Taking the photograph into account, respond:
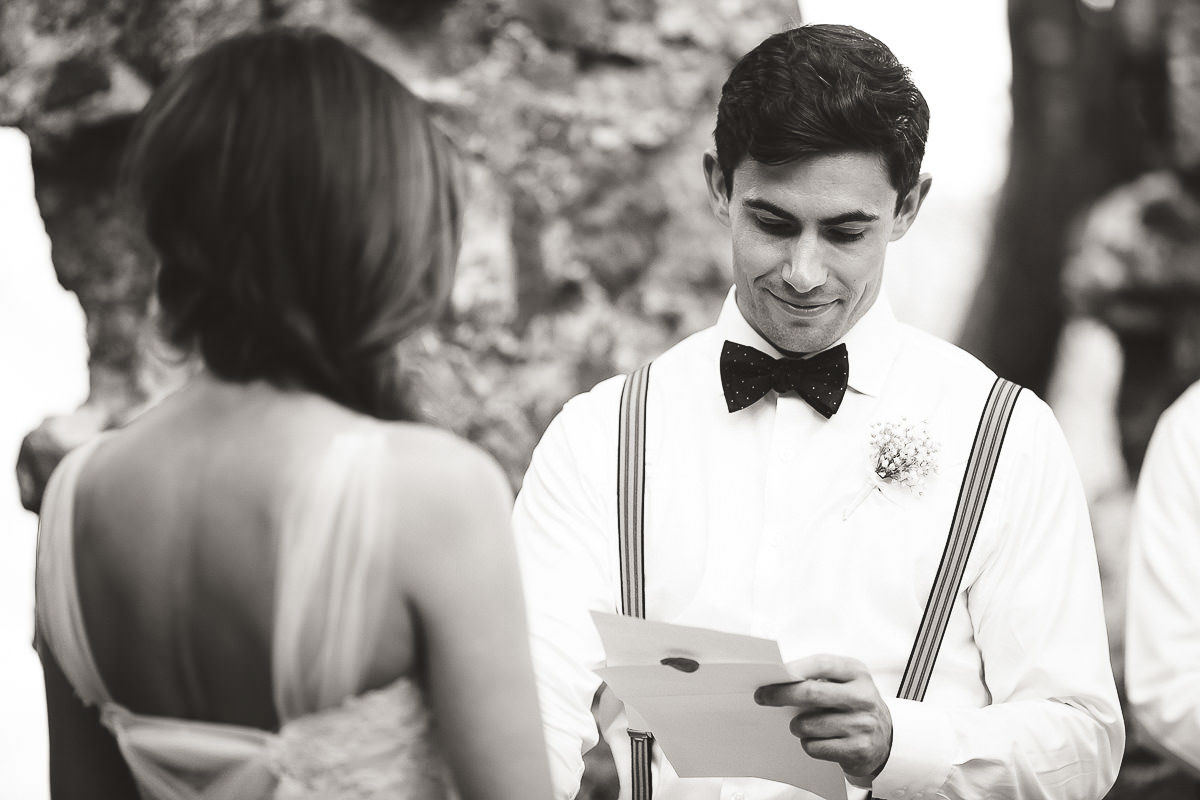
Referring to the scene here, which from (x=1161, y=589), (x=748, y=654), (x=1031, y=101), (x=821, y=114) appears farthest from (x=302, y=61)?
(x=1031, y=101)

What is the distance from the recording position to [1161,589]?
217 cm

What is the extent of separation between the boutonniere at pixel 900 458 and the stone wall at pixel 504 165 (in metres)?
1.40

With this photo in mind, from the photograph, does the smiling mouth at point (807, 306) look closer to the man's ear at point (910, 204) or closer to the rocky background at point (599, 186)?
the man's ear at point (910, 204)

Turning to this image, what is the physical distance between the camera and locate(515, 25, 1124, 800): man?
1935mm

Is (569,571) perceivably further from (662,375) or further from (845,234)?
(845,234)

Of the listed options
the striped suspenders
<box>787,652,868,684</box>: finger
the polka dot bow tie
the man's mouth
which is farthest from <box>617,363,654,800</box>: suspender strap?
<box>787,652,868,684</box>: finger

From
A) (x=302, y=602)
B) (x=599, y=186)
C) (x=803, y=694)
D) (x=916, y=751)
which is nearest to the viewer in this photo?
(x=302, y=602)

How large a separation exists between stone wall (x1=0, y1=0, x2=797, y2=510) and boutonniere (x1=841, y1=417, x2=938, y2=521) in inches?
54.9

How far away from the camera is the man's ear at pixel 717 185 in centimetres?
223

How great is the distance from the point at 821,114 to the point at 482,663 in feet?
3.82

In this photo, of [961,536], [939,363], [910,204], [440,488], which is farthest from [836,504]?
[440,488]

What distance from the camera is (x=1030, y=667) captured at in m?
1.93

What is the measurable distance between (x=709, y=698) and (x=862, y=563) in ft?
1.49

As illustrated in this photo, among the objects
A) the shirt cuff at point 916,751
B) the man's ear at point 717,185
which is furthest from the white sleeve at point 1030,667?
the man's ear at point 717,185
